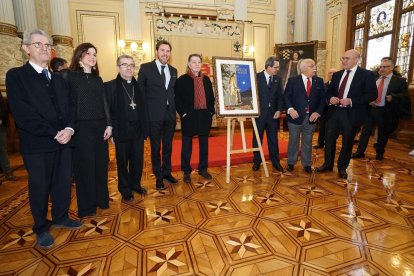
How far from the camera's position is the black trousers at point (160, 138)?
2.89 meters

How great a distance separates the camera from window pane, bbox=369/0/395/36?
6.25m

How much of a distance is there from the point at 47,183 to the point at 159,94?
4.63ft

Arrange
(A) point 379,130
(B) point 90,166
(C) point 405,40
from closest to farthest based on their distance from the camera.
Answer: (B) point 90,166 → (A) point 379,130 → (C) point 405,40

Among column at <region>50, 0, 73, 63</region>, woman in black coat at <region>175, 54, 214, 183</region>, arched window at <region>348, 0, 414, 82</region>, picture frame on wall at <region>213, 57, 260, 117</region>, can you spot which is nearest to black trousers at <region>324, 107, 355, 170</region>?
picture frame on wall at <region>213, 57, 260, 117</region>

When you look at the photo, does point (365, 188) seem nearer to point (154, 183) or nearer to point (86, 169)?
point (154, 183)

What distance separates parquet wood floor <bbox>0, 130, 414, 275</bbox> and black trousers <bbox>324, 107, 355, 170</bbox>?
0.36 m

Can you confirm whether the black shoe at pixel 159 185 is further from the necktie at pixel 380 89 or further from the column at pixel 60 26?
the column at pixel 60 26

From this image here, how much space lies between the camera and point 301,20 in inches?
336

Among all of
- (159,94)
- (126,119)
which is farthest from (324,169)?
(126,119)

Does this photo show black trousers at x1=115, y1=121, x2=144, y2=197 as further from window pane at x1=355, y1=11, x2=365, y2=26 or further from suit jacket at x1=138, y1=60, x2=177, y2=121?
window pane at x1=355, y1=11, x2=365, y2=26

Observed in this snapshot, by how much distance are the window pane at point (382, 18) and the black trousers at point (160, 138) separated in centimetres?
650

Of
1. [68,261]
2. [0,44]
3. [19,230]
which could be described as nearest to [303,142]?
[68,261]

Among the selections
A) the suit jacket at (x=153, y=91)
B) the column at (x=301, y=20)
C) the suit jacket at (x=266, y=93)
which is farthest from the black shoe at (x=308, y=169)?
the column at (x=301, y=20)

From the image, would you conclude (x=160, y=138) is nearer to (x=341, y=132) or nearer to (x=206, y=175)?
(x=206, y=175)
